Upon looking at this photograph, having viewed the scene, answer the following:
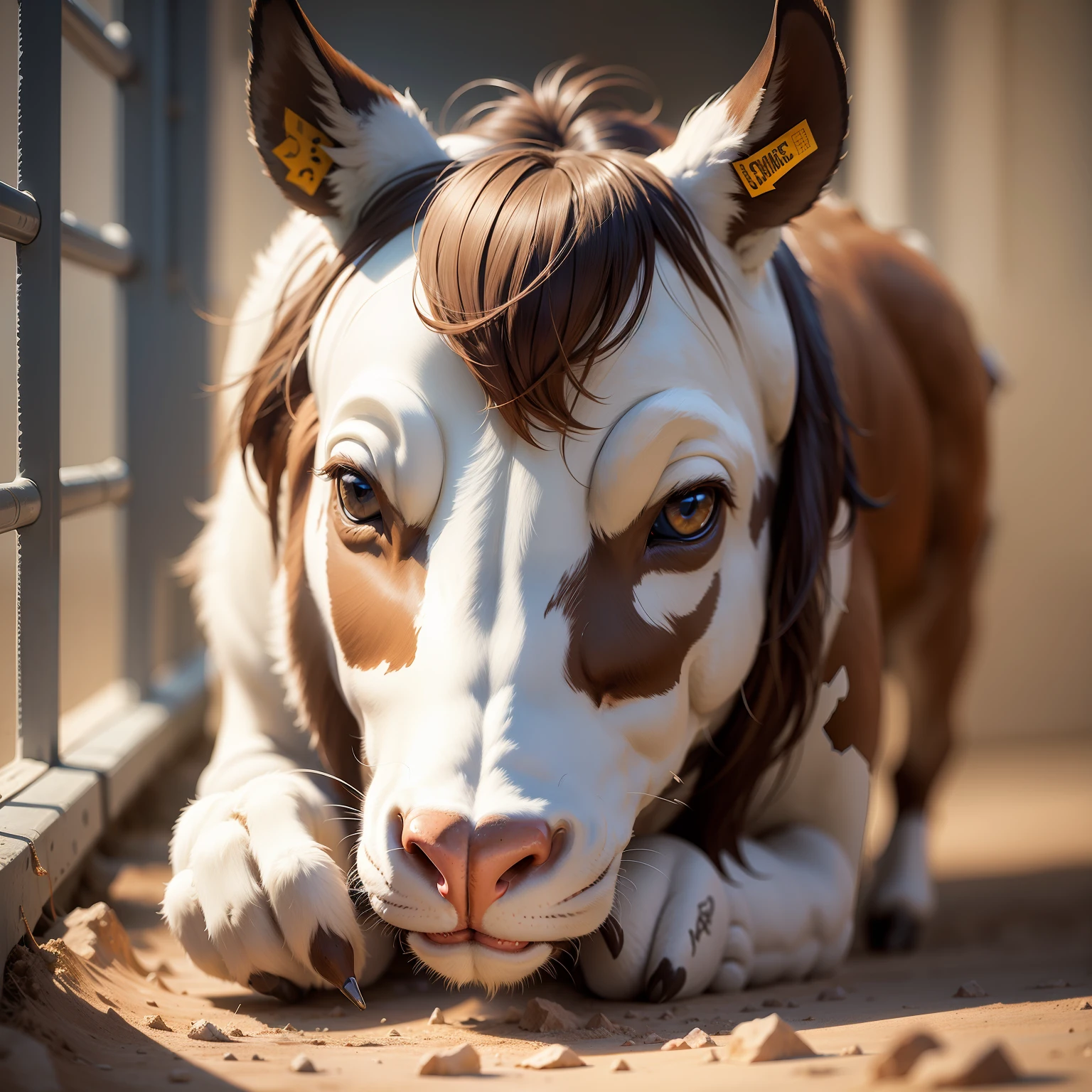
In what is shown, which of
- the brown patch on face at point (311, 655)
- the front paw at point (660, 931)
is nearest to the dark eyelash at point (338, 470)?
the brown patch on face at point (311, 655)

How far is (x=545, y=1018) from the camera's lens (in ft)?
4.74

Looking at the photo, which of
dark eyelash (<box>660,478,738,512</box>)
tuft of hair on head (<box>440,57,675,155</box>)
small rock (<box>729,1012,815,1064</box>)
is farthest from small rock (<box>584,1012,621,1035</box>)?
tuft of hair on head (<box>440,57,675,155</box>)

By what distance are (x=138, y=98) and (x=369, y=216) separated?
5.82 ft

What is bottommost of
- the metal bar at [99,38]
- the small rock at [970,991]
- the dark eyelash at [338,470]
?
the small rock at [970,991]

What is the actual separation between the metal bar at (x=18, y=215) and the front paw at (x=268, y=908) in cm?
84

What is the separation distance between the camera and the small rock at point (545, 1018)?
4.73 ft

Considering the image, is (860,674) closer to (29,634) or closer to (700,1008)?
(700,1008)

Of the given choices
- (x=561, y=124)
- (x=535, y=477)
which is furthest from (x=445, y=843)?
(x=561, y=124)

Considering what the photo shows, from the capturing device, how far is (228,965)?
→ 1.52m

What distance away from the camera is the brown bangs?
1467mm

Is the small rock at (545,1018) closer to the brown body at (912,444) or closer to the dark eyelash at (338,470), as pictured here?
the dark eyelash at (338,470)

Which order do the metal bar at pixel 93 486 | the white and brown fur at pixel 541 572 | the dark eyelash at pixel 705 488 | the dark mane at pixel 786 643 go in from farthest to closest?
the metal bar at pixel 93 486, the dark mane at pixel 786 643, the dark eyelash at pixel 705 488, the white and brown fur at pixel 541 572

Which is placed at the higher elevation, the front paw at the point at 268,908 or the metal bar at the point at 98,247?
the metal bar at the point at 98,247

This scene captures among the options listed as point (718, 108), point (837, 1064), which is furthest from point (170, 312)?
point (837, 1064)
